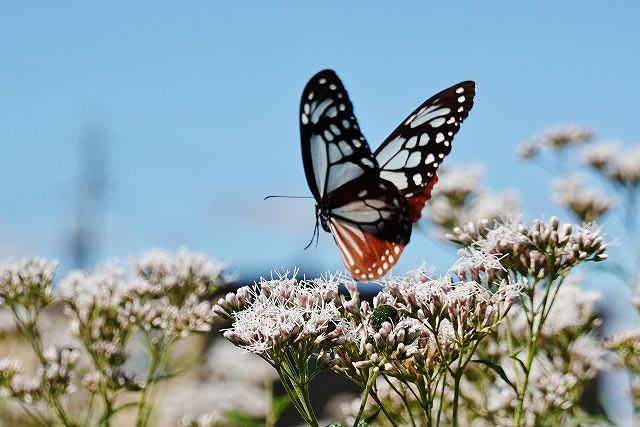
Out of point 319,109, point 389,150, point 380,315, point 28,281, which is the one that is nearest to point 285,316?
point 380,315

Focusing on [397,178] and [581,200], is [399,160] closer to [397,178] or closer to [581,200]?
[397,178]

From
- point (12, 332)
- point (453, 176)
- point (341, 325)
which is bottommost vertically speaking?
point (341, 325)

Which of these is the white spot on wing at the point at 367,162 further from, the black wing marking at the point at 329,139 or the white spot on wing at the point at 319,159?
the white spot on wing at the point at 319,159

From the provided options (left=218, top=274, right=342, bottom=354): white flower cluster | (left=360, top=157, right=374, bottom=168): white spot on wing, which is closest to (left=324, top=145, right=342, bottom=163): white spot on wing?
(left=360, top=157, right=374, bottom=168): white spot on wing

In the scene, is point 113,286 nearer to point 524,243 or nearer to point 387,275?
point 387,275

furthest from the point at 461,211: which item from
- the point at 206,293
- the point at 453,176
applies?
the point at 206,293

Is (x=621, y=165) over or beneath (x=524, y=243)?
over

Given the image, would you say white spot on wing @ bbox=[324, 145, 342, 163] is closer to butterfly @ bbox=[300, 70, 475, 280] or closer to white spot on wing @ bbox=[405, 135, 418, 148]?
butterfly @ bbox=[300, 70, 475, 280]

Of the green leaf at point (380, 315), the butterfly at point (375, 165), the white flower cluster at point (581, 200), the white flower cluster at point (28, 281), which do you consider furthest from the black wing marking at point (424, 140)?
the white flower cluster at point (581, 200)
